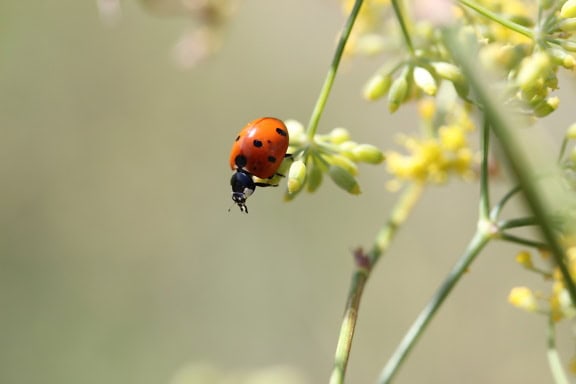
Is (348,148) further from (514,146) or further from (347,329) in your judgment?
(514,146)

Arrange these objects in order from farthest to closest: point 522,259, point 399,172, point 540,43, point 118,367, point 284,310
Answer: point 284,310 < point 118,367 < point 399,172 < point 522,259 < point 540,43

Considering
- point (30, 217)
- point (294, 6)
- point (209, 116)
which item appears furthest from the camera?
point (294, 6)

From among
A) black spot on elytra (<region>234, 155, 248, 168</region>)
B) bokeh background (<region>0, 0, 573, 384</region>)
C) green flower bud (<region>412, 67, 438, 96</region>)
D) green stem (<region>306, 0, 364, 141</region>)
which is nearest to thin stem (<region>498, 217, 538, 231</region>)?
green flower bud (<region>412, 67, 438, 96</region>)

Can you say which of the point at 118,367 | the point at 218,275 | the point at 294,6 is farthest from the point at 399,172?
the point at 294,6

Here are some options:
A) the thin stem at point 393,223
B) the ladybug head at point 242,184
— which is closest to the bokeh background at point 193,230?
the ladybug head at point 242,184

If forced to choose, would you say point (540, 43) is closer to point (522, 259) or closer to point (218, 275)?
point (522, 259)

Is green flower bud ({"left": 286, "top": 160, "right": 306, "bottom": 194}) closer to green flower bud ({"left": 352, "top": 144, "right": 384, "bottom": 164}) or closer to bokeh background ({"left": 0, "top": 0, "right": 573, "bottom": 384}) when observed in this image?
green flower bud ({"left": 352, "top": 144, "right": 384, "bottom": 164})

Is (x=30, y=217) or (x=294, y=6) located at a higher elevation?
(x=294, y=6)
